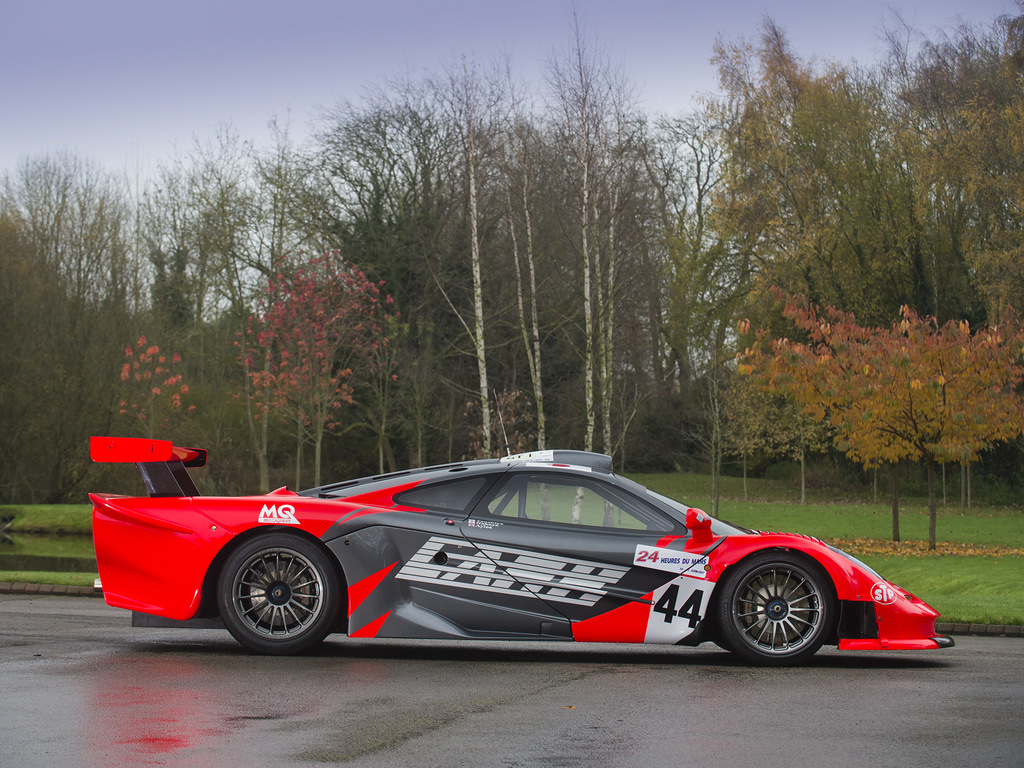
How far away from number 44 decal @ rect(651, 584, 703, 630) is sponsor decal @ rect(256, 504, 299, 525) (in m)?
2.62

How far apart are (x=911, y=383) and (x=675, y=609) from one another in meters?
13.6

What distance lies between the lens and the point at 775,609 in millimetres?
7160

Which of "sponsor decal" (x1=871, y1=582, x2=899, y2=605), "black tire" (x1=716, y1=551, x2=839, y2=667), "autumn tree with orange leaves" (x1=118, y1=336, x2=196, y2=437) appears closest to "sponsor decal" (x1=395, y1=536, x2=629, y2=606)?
"black tire" (x1=716, y1=551, x2=839, y2=667)

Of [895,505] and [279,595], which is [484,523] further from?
[895,505]

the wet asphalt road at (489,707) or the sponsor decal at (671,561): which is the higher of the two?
the sponsor decal at (671,561)

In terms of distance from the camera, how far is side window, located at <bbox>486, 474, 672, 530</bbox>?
7.35 metres

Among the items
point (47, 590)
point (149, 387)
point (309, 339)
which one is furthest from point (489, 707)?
point (149, 387)

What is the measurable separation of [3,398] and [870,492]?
31504 mm

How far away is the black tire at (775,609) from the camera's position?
7.11m

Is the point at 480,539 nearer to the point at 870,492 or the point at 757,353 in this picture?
the point at 757,353

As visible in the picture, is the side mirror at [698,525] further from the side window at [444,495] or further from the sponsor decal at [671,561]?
the side window at [444,495]

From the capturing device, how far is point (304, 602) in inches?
285

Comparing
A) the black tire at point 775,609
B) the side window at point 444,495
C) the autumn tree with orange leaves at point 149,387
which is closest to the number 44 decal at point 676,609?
the black tire at point 775,609

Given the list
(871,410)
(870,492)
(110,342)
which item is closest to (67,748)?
(871,410)
